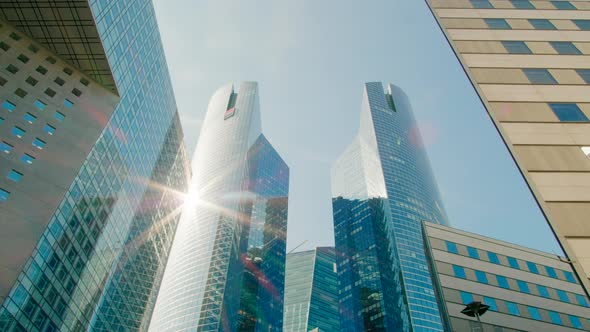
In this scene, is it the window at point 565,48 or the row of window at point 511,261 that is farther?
the row of window at point 511,261

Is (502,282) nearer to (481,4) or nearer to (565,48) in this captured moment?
(565,48)

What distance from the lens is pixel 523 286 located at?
48.7 metres

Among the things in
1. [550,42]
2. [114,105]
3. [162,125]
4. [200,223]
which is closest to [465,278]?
[550,42]

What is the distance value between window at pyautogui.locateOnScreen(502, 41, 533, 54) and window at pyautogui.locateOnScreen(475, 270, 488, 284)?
3062 centimetres

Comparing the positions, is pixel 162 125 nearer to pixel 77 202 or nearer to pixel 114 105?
pixel 114 105

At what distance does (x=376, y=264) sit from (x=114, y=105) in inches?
4963

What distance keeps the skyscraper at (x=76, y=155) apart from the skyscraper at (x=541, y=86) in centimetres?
4553

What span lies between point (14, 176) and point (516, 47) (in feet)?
163

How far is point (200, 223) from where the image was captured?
16275 cm

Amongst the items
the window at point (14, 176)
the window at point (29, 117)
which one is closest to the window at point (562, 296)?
the window at point (14, 176)

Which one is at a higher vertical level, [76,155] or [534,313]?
[76,155]

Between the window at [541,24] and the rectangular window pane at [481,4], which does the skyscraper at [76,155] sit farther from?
the window at [541,24]

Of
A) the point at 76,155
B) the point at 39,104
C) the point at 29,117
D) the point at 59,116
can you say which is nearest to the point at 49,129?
the point at 29,117

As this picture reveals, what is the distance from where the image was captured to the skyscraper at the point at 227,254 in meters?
136
